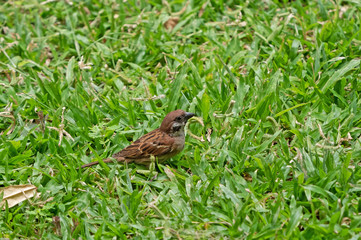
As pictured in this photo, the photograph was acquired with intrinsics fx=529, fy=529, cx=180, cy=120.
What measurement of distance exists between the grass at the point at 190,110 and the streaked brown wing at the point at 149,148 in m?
0.16

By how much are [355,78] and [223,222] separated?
264 centimetres

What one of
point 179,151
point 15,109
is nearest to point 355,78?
point 179,151

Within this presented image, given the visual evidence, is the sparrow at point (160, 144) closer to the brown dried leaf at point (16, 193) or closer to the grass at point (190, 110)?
the grass at point (190, 110)

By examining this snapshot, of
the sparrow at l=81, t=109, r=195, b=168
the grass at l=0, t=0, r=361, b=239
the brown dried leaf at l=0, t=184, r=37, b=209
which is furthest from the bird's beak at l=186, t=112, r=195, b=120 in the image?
the brown dried leaf at l=0, t=184, r=37, b=209

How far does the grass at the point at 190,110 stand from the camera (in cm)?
477

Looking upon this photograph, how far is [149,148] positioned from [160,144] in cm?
12

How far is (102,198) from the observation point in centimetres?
502

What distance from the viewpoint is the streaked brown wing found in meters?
5.40

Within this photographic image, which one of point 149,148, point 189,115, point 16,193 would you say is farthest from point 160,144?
point 16,193

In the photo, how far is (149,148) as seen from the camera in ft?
17.8

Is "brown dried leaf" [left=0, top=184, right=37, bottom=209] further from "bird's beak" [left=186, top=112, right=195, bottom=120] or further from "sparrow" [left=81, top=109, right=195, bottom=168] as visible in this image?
"bird's beak" [left=186, top=112, right=195, bottom=120]

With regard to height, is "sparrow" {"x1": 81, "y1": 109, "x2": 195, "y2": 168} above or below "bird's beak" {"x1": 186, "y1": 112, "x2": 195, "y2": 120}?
below

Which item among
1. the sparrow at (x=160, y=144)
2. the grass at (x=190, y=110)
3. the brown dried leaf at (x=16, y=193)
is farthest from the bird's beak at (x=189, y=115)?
the brown dried leaf at (x=16, y=193)

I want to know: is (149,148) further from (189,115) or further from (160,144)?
(189,115)
